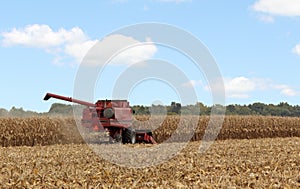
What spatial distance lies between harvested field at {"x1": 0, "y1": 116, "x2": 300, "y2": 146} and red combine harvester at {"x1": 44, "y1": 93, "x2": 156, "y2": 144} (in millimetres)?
A: 1816

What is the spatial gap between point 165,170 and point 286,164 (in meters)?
3.35

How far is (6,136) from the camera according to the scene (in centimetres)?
2216

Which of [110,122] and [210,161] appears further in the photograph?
[110,122]

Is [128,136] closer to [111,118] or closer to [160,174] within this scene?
[111,118]

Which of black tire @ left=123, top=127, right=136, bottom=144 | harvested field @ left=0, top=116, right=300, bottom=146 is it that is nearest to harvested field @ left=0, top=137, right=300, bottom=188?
black tire @ left=123, top=127, right=136, bottom=144

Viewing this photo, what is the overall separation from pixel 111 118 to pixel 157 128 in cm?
767

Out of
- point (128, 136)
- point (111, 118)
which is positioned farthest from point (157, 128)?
point (111, 118)

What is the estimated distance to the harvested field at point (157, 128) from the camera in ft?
73.6

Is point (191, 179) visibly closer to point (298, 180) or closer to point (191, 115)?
point (298, 180)

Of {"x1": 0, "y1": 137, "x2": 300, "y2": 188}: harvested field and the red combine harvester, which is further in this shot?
the red combine harvester

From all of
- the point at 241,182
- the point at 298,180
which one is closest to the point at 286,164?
the point at 298,180

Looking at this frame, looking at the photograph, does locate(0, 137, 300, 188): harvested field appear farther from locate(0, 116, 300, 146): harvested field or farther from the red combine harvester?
locate(0, 116, 300, 146): harvested field

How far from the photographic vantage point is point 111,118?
746 inches

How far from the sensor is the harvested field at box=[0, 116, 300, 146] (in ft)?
73.6
